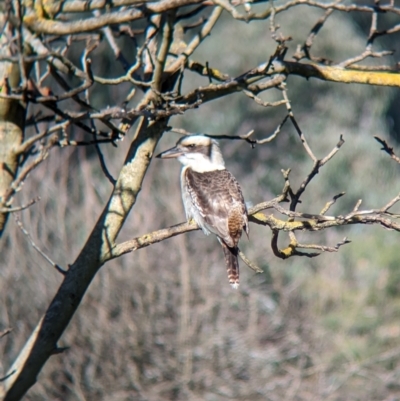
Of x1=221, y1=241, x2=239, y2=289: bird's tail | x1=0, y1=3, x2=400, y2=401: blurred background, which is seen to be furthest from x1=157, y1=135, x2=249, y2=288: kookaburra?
x1=0, y1=3, x2=400, y2=401: blurred background

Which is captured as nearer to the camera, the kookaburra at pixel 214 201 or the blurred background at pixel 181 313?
the kookaburra at pixel 214 201

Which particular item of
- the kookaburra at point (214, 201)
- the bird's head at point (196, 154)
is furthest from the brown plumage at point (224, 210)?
the bird's head at point (196, 154)

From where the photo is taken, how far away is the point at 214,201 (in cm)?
476

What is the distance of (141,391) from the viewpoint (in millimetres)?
8180

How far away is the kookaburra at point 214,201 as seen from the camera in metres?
4.61

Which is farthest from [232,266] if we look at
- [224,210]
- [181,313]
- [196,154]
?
[181,313]

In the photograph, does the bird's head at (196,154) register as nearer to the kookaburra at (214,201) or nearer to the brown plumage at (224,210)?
the kookaburra at (214,201)

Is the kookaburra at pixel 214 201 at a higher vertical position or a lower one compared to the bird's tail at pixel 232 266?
higher

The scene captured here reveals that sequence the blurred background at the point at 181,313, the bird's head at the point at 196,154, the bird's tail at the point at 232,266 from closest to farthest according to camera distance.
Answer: the bird's tail at the point at 232,266, the bird's head at the point at 196,154, the blurred background at the point at 181,313

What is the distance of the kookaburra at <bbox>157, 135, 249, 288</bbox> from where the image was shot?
4.61m

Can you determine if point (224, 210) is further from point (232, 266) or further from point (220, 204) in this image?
point (232, 266)

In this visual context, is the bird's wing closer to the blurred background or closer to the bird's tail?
the bird's tail

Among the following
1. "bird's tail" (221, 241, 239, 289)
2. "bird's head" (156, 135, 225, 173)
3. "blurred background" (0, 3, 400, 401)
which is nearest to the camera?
"bird's tail" (221, 241, 239, 289)

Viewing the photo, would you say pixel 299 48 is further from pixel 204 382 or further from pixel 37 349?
pixel 204 382
